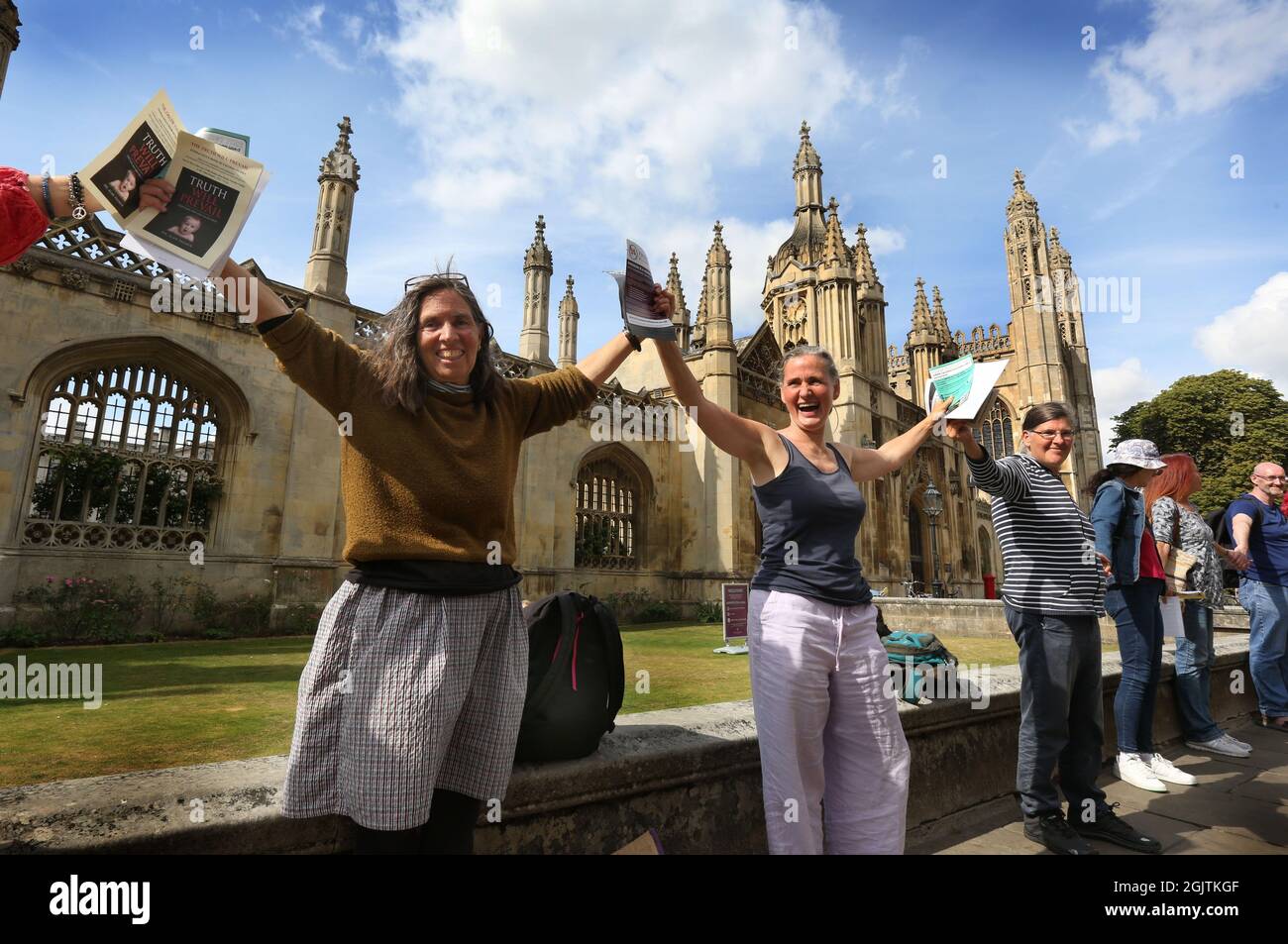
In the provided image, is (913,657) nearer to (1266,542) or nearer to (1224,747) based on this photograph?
(1224,747)

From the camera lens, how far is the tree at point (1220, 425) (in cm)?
2922

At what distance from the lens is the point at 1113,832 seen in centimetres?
269

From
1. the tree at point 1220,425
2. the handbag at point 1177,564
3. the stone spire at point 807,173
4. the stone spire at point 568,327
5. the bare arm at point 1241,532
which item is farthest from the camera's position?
the tree at point 1220,425

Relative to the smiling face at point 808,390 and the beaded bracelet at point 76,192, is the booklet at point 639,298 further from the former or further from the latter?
the beaded bracelet at point 76,192

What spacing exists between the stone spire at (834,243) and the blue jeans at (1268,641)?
19001 millimetres

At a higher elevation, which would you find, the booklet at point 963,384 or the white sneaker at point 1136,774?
the booklet at point 963,384

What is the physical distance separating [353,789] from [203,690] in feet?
18.2

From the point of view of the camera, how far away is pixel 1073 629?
107 inches

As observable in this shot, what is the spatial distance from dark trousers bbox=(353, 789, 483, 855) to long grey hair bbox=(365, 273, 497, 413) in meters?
0.97

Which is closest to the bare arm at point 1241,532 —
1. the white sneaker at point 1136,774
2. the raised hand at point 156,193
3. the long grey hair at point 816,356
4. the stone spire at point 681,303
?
the white sneaker at point 1136,774

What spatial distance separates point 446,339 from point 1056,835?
3.14 meters

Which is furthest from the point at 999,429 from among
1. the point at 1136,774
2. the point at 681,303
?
the point at 1136,774
